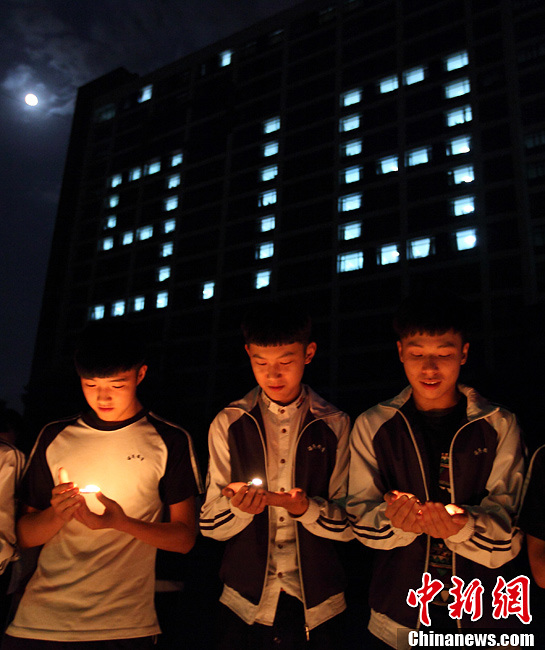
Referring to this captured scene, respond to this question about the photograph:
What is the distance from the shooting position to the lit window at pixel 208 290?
179 ft

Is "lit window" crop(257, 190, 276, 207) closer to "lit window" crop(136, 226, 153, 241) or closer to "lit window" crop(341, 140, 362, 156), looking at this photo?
"lit window" crop(341, 140, 362, 156)

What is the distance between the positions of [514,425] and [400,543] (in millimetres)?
950

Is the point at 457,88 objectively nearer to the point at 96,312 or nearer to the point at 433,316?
the point at 96,312

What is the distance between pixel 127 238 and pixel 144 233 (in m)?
2.47

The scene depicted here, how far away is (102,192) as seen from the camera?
6831cm

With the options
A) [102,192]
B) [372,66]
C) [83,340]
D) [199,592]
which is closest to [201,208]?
[102,192]

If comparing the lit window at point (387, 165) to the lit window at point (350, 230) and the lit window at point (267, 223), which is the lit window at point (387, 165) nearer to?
the lit window at point (350, 230)

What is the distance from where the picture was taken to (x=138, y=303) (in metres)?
59.8

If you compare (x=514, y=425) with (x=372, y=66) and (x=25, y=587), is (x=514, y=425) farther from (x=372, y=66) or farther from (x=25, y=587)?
(x=372, y=66)

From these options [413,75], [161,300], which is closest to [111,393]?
[413,75]

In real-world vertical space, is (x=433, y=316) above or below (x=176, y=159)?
below

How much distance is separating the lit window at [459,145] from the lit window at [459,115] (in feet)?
5.14

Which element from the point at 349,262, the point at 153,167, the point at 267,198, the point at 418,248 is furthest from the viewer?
the point at 153,167

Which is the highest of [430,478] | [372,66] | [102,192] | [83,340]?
[372,66]
